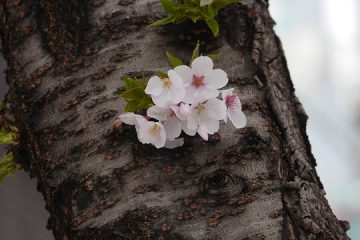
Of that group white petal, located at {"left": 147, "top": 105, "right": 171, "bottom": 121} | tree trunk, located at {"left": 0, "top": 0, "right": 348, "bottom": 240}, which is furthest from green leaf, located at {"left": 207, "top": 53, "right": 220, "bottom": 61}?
white petal, located at {"left": 147, "top": 105, "right": 171, "bottom": 121}

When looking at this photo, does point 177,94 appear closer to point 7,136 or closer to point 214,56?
point 214,56

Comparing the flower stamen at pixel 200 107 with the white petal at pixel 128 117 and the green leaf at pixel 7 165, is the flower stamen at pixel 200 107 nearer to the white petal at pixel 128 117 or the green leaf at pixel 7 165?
the white petal at pixel 128 117

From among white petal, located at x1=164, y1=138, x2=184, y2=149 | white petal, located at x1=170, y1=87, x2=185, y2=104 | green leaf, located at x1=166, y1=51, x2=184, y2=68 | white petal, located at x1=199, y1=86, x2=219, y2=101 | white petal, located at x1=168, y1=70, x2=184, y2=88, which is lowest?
white petal, located at x1=164, y1=138, x2=184, y2=149

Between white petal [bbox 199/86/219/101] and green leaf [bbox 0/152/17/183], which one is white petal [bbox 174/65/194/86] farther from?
green leaf [bbox 0/152/17/183]

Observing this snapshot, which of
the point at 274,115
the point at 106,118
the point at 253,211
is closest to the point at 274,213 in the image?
the point at 253,211

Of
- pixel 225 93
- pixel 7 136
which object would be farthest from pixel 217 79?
pixel 7 136

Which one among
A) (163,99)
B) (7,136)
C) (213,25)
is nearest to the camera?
(163,99)

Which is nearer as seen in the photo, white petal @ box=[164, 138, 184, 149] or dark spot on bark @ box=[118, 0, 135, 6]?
white petal @ box=[164, 138, 184, 149]
